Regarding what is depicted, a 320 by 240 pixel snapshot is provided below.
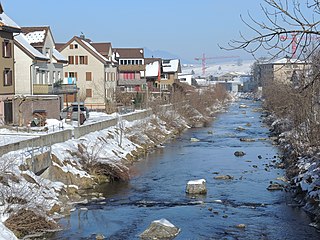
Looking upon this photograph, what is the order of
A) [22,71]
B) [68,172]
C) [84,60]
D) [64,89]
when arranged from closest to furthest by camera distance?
[68,172] → [22,71] → [64,89] → [84,60]

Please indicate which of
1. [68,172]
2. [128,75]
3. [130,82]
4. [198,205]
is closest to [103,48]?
[130,82]

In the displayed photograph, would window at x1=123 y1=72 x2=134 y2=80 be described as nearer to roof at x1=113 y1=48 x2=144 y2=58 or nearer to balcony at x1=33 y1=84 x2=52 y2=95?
roof at x1=113 y1=48 x2=144 y2=58

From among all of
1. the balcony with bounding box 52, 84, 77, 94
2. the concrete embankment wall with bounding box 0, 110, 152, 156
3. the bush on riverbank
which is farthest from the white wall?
the bush on riverbank

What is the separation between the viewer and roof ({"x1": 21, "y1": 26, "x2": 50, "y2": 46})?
43250 mm

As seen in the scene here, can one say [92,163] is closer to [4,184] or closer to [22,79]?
[4,184]

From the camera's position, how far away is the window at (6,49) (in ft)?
107

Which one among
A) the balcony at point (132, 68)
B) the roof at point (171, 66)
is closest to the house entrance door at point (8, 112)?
the balcony at point (132, 68)

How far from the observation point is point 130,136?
122 ft

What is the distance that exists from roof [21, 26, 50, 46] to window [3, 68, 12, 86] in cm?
970

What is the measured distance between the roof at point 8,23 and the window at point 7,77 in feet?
8.35

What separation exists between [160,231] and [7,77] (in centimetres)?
2062

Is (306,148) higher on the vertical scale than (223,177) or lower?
higher

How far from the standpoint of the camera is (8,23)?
111 feet

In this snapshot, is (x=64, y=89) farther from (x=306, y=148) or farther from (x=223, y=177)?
(x=306, y=148)
